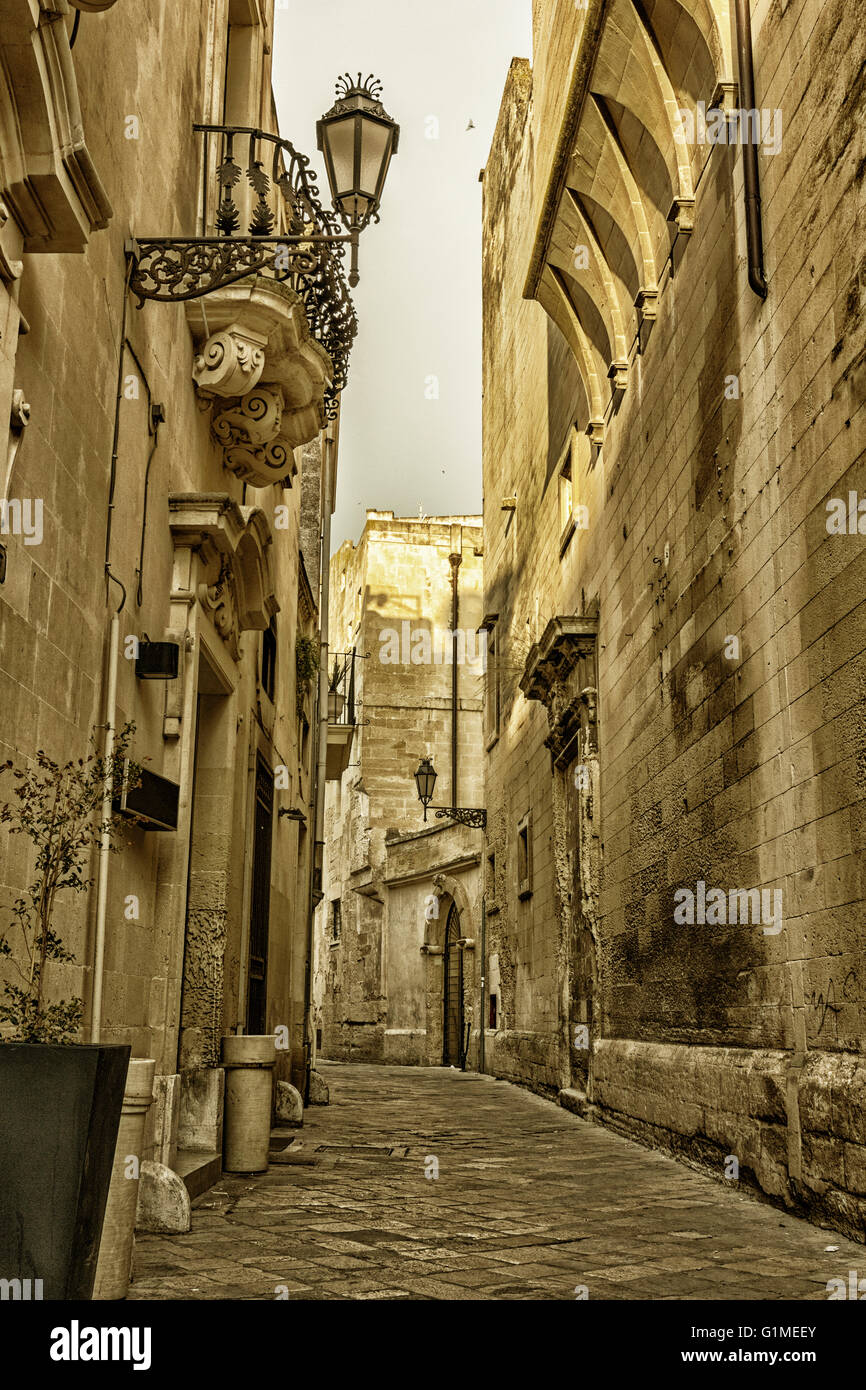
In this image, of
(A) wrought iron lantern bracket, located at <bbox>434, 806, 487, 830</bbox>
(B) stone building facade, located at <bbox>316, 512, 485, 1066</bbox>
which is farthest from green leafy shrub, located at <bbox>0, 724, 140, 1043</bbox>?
(B) stone building facade, located at <bbox>316, 512, 485, 1066</bbox>

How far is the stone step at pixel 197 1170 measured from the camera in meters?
5.79

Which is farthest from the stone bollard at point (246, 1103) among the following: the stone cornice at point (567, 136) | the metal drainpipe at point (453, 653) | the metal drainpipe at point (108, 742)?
the metal drainpipe at point (453, 653)

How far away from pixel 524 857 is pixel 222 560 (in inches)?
366

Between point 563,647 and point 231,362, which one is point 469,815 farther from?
point 231,362

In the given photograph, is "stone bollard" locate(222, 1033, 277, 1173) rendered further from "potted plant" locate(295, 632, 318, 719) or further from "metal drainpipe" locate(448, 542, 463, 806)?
"metal drainpipe" locate(448, 542, 463, 806)

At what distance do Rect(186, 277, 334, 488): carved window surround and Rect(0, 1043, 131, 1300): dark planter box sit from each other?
4826 mm

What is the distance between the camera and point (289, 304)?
677 centimetres

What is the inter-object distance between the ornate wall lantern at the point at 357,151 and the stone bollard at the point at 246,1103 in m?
4.25

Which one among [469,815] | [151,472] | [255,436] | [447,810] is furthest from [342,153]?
[469,815]

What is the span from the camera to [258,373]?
276 inches

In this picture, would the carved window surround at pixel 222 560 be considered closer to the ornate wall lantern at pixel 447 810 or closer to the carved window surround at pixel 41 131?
the carved window surround at pixel 41 131

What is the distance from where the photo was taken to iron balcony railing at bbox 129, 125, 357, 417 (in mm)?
5484
